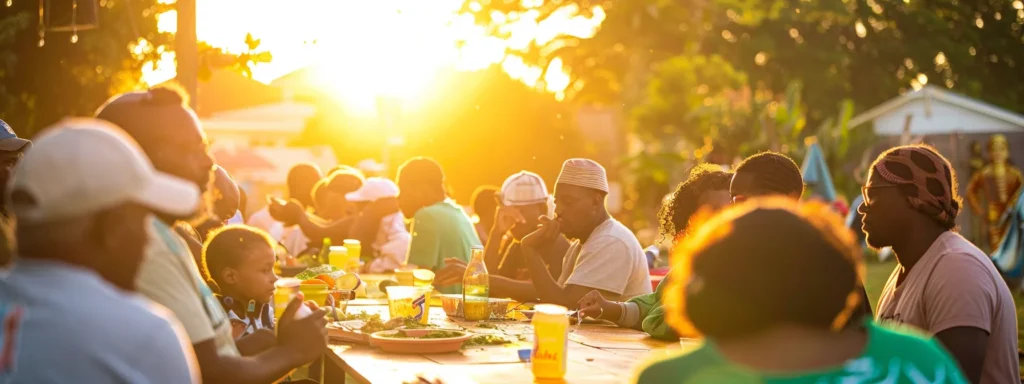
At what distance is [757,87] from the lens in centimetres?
3616

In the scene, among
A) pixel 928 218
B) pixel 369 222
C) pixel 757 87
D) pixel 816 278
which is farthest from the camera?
pixel 757 87

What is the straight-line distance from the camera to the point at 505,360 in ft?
14.4

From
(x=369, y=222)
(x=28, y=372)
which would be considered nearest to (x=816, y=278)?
(x=28, y=372)

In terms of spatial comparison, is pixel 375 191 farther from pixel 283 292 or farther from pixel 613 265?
pixel 283 292

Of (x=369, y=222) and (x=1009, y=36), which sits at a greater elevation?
(x=1009, y=36)

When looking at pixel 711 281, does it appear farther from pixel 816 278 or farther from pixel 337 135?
pixel 337 135

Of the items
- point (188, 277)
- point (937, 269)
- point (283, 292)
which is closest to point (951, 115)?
point (937, 269)

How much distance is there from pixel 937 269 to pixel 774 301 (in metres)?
2.21

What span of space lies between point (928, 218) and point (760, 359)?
236 cm

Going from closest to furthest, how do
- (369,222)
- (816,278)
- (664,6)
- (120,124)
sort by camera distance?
(816,278) → (120,124) → (369,222) → (664,6)

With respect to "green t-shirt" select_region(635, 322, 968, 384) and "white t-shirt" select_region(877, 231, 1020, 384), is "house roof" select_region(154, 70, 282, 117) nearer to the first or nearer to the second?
"white t-shirt" select_region(877, 231, 1020, 384)

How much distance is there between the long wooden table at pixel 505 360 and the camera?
4.00 metres

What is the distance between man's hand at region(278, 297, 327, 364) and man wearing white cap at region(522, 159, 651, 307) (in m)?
2.70

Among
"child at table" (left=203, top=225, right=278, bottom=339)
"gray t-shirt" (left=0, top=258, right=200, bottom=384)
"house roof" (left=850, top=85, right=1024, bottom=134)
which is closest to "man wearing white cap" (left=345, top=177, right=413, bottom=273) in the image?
"child at table" (left=203, top=225, right=278, bottom=339)
